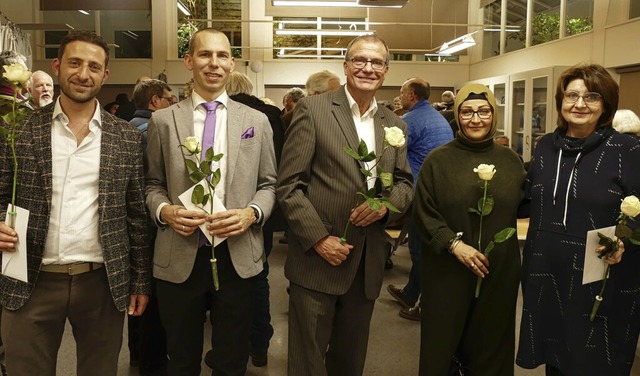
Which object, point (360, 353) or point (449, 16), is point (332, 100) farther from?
point (449, 16)

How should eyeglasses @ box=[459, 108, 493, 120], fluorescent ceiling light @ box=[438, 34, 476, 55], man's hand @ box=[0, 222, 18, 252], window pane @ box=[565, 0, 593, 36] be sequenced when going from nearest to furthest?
1. man's hand @ box=[0, 222, 18, 252]
2. eyeglasses @ box=[459, 108, 493, 120]
3. window pane @ box=[565, 0, 593, 36]
4. fluorescent ceiling light @ box=[438, 34, 476, 55]

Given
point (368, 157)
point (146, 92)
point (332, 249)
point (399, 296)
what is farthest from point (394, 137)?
point (399, 296)

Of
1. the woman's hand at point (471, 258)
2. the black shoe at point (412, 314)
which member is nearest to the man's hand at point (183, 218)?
the woman's hand at point (471, 258)

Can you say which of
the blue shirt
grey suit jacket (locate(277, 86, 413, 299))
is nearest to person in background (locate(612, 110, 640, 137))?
the blue shirt

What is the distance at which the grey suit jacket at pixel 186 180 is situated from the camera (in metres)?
2.02

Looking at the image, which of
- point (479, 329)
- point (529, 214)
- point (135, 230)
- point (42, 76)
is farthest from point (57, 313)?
point (42, 76)

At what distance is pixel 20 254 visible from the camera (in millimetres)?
1767

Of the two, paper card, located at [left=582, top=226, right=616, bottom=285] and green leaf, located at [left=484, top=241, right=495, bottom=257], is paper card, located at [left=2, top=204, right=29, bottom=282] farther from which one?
paper card, located at [left=582, top=226, right=616, bottom=285]

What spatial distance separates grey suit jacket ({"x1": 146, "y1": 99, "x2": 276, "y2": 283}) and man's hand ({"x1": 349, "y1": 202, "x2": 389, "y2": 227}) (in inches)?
13.3

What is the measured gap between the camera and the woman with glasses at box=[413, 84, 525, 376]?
215 centimetres

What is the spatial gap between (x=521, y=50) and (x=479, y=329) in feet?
28.4

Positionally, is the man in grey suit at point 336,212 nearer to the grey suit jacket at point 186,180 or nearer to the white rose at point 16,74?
the grey suit jacket at point 186,180

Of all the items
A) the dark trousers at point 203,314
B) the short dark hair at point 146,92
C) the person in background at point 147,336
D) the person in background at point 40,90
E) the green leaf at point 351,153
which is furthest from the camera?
the person in background at point 40,90

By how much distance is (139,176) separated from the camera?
6.61 feet
